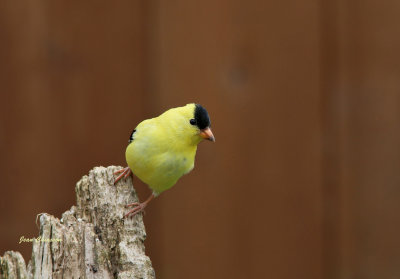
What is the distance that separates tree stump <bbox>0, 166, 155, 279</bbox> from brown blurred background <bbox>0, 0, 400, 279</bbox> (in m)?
0.79

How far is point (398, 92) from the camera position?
4.04 metres

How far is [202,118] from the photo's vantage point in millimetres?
3605

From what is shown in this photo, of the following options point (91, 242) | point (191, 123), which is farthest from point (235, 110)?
point (91, 242)

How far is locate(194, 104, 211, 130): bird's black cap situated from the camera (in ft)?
11.8

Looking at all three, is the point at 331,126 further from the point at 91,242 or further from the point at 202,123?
the point at 91,242

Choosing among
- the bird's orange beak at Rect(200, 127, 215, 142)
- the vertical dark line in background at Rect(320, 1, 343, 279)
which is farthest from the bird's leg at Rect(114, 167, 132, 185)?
the vertical dark line in background at Rect(320, 1, 343, 279)

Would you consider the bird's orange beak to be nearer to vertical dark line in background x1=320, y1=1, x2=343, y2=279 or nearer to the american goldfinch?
the american goldfinch

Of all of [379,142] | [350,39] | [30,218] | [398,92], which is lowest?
[30,218]

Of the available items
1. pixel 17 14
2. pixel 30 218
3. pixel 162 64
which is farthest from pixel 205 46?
pixel 30 218

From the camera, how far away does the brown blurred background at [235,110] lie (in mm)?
3887

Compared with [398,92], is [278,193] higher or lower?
lower

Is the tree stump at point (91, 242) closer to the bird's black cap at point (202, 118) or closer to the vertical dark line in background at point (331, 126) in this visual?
the bird's black cap at point (202, 118)

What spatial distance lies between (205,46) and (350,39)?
82 centimetres

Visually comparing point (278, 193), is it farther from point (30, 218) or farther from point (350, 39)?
point (30, 218)
